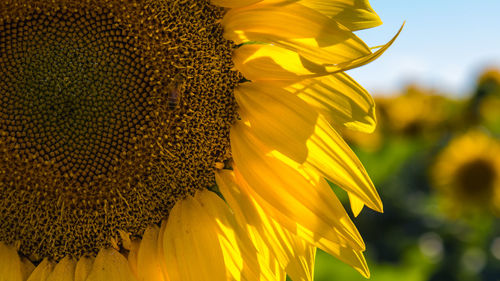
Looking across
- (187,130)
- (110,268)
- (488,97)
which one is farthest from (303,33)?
(488,97)

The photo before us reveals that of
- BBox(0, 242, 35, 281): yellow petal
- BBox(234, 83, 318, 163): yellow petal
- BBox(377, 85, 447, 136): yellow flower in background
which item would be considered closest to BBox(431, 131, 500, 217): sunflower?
BBox(377, 85, 447, 136): yellow flower in background

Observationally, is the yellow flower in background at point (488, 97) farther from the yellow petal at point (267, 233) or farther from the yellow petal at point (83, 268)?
the yellow petal at point (83, 268)

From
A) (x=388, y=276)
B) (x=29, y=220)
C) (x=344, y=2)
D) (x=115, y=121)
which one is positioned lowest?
(x=388, y=276)

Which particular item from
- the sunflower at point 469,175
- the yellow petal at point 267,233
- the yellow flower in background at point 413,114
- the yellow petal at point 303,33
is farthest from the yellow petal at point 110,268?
the yellow flower in background at point 413,114

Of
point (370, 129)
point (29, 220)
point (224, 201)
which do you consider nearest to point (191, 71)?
point (224, 201)

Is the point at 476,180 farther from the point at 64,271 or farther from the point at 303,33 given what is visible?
the point at 64,271

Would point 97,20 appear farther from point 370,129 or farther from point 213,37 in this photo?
point 370,129
